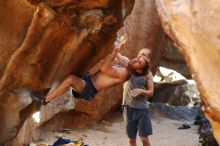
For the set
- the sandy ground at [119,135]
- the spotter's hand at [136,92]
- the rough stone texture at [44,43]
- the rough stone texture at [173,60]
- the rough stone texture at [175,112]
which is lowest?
the sandy ground at [119,135]

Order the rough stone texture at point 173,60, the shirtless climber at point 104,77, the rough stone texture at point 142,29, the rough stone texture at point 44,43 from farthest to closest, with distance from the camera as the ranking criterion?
the rough stone texture at point 173,60
the rough stone texture at point 142,29
the shirtless climber at point 104,77
the rough stone texture at point 44,43

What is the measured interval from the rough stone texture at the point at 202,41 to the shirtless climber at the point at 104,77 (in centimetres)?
310

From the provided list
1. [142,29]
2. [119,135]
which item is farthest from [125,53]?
[119,135]

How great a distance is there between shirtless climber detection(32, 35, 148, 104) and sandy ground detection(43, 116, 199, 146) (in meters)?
2.91

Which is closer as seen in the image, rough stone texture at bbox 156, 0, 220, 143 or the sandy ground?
rough stone texture at bbox 156, 0, 220, 143

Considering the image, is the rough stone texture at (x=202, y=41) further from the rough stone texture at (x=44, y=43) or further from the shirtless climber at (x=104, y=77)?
the shirtless climber at (x=104, y=77)

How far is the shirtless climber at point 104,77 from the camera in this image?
750 cm

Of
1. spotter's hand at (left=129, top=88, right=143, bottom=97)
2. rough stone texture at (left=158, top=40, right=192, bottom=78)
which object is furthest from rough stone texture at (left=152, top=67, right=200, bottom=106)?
spotter's hand at (left=129, top=88, right=143, bottom=97)

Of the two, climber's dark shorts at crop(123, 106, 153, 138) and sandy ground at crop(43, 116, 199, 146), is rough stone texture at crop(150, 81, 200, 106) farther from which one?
climber's dark shorts at crop(123, 106, 153, 138)

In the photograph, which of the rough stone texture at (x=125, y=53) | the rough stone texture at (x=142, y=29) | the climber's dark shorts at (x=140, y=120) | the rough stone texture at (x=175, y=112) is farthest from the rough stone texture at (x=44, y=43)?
the rough stone texture at (x=175, y=112)

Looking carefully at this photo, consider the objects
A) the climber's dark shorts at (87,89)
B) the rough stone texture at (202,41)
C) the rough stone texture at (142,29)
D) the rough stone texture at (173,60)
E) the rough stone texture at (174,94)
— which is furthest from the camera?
the rough stone texture at (174,94)

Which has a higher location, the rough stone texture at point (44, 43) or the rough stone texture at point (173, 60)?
the rough stone texture at point (173, 60)

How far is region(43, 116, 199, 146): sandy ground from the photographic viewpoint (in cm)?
1081

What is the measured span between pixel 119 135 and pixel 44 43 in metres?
4.99
